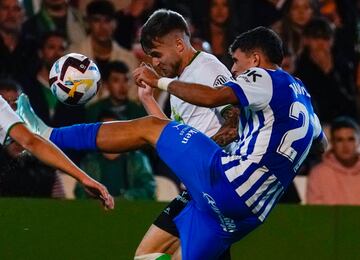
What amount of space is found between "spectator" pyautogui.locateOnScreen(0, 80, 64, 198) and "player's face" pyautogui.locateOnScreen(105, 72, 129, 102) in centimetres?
101

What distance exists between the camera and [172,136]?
20.5 feet

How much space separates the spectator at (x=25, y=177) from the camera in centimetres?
880

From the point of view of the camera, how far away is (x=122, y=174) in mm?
8914

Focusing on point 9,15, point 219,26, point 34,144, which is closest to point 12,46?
point 9,15

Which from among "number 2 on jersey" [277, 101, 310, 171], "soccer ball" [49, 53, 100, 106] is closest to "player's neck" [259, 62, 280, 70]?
"number 2 on jersey" [277, 101, 310, 171]

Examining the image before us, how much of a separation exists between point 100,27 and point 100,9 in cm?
17

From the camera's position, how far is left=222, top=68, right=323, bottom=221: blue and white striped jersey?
6.19 metres

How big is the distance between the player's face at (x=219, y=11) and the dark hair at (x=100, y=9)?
0.96m

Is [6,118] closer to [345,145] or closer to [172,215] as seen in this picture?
[172,215]

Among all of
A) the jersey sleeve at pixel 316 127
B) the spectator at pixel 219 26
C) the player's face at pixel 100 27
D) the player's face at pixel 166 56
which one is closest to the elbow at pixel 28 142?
the player's face at pixel 166 56

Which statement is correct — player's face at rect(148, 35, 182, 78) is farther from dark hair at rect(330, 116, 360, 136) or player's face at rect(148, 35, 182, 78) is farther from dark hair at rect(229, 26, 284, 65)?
dark hair at rect(330, 116, 360, 136)

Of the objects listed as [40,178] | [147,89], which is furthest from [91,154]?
[147,89]

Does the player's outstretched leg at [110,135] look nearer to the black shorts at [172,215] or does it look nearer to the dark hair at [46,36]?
the black shorts at [172,215]

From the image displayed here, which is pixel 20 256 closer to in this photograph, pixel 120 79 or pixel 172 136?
pixel 120 79
